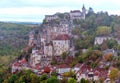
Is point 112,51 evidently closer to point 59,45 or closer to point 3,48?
point 59,45

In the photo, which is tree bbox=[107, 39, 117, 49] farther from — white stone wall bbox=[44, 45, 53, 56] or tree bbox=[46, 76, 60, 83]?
tree bbox=[46, 76, 60, 83]

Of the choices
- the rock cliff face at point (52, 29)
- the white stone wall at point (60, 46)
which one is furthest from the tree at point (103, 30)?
the white stone wall at point (60, 46)

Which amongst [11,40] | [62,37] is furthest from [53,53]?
[11,40]

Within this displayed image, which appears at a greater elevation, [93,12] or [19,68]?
[93,12]

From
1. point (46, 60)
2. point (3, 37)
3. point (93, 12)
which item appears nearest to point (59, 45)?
point (46, 60)

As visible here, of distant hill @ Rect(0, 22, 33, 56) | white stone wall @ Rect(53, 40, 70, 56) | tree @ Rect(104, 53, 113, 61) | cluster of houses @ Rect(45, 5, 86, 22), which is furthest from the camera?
distant hill @ Rect(0, 22, 33, 56)

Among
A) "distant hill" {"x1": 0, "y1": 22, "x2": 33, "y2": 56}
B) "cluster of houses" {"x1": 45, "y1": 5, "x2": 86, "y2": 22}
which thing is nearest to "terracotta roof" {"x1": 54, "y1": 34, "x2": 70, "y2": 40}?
"cluster of houses" {"x1": 45, "y1": 5, "x2": 86, "y2": 22}

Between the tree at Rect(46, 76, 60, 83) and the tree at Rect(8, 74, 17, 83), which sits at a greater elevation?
the tree at Rect(46, 76, 60, 83)

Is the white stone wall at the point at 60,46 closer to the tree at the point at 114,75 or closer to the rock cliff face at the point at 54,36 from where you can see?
the rock cliff face at the point at 54,36

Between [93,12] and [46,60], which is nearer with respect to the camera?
[46,60]

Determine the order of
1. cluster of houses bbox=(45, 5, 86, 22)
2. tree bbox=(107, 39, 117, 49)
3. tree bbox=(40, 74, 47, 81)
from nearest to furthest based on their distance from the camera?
tree bbox=(40, 74, 47, 81)
tree bbox=(107, 39, 117, 49)
cluster of houses bbox=(45, 5, 86, 22)

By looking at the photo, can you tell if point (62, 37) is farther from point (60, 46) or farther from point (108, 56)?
point (108, 56)
